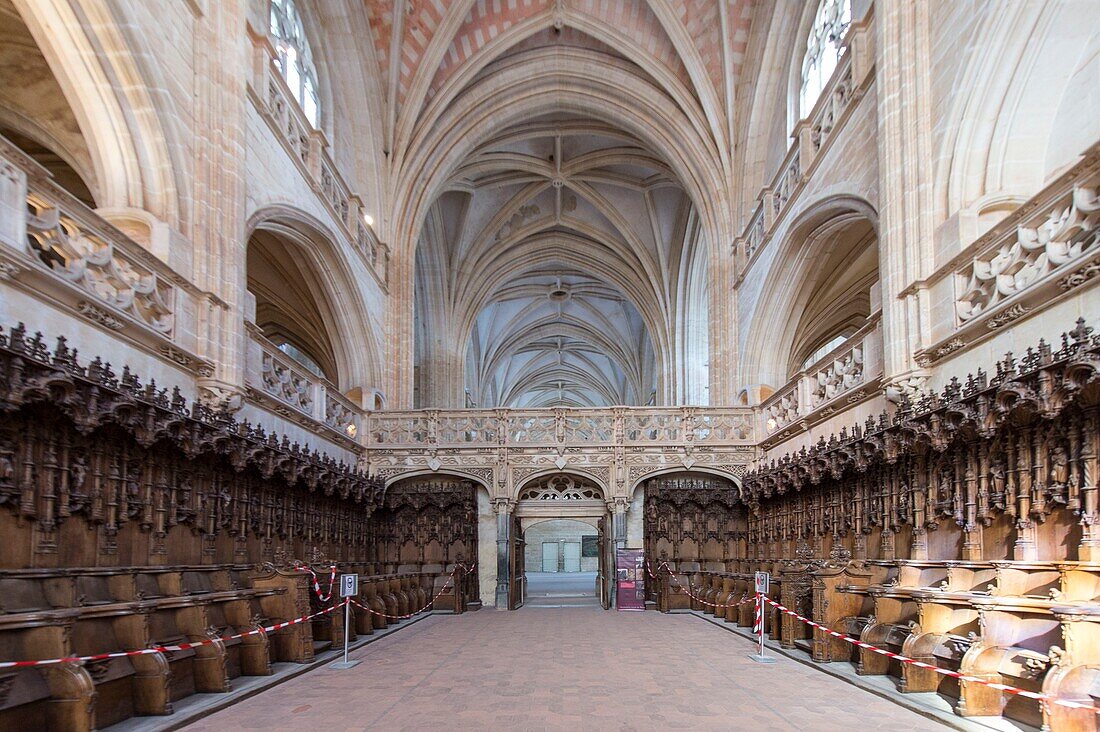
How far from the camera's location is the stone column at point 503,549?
18750 millimetres

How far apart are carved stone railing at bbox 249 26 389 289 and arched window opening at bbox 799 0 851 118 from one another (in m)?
9.36

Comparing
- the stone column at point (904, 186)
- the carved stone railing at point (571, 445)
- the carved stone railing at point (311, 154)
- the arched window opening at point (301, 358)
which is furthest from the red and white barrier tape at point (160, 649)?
the arched window opening at point (301, 358)

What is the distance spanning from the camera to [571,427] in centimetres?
1942

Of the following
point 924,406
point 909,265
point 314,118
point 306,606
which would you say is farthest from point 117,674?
point 314,118

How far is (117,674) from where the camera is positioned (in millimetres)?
6457

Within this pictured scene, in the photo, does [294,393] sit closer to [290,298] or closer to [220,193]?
[220,193]

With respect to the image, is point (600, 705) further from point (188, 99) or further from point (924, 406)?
point (188, 99)

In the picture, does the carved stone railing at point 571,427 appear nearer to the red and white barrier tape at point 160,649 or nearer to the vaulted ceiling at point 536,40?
the vaulted ceiling at point 536,40

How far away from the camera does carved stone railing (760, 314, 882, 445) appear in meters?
11.9

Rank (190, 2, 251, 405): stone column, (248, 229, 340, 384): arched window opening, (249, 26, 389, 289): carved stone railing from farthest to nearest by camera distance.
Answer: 1. (248, 229, 340, 384): arched window opening
2. (249, 26, 389, 289): carved stone railing
3. (190, 2, 251, 405): stone column

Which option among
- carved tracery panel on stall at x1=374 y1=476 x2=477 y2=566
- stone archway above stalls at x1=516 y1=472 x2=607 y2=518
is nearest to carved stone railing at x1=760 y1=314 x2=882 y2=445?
stone archway above stalls at x1=516 y1=472 x2=607 y2=518

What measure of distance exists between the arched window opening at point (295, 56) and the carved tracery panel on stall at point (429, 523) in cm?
831

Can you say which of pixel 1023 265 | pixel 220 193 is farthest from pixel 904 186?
pixel 220 193

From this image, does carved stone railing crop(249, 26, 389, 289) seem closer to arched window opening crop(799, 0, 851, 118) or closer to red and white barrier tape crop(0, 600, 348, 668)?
red and white barrier tape crop(0, 600, 348, 668)
